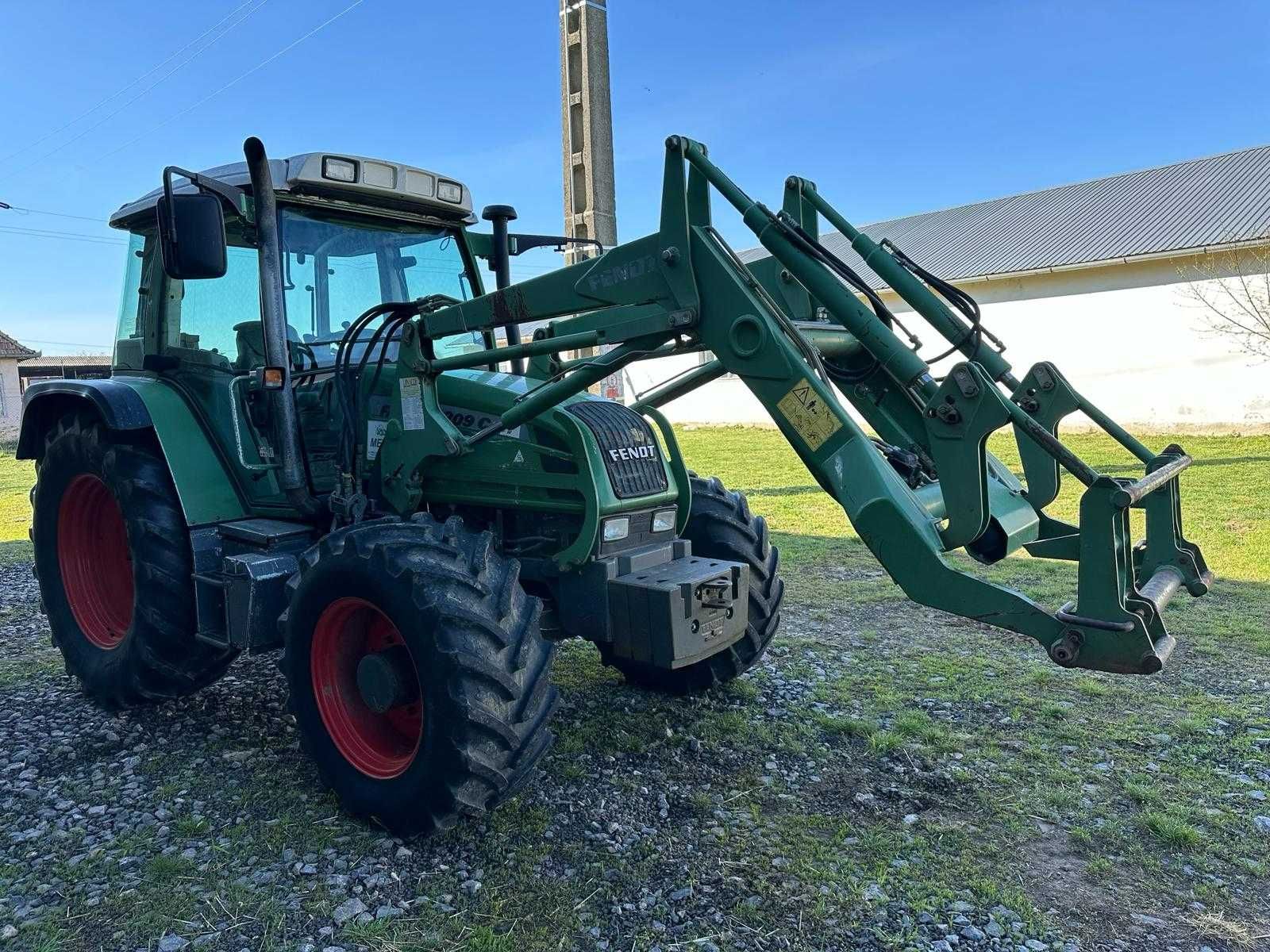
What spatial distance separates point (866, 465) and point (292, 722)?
293 centimetres

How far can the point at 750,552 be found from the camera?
433 centimetres

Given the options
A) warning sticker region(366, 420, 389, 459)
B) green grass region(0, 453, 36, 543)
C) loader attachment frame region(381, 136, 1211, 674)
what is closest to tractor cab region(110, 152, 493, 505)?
warning sticker region(366, 420, 389, 459)

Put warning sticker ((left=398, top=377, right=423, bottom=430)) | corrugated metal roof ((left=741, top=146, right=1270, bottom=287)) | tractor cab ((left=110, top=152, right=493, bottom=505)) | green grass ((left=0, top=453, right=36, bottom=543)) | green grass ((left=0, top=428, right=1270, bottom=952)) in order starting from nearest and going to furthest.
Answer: green grass ((left=0, top=428, right=1270, bottom=952)) → warning sticker ((left=398, top=377, right=423, bottom=430)) → tractor cab ((left=110, top=152, right=493, bottom=505)) → green grass ((left=0, top=453, right=36, bottom=543)) → corrugated metal roof ((left=741, top=146, right=1270, bottom=287))

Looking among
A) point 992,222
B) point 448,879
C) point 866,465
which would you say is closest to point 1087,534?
point 866,465

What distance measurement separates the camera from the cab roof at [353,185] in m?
3.99

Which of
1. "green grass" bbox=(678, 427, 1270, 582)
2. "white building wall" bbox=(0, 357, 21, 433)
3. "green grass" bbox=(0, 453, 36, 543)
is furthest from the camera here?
"white building wall" bbox=(0, 357, 21, 433)

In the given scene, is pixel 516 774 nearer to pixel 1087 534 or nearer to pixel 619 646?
pixel 619 646

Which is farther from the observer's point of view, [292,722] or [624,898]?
[292,722]

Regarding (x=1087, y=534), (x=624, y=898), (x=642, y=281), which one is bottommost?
(x=624, y=898)

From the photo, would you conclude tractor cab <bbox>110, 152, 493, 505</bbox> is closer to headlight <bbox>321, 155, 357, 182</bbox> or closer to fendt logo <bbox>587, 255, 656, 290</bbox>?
headlight <bbox>321, 155, 357, 182</bbox>

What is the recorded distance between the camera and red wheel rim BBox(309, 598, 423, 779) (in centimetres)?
345

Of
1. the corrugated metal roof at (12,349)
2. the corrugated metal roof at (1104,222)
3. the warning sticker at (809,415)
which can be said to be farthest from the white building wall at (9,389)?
the warning sticker at (809,415)

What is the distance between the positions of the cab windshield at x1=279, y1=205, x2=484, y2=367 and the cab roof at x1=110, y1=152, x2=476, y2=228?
122mm

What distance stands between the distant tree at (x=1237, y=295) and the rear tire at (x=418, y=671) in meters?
15.7
